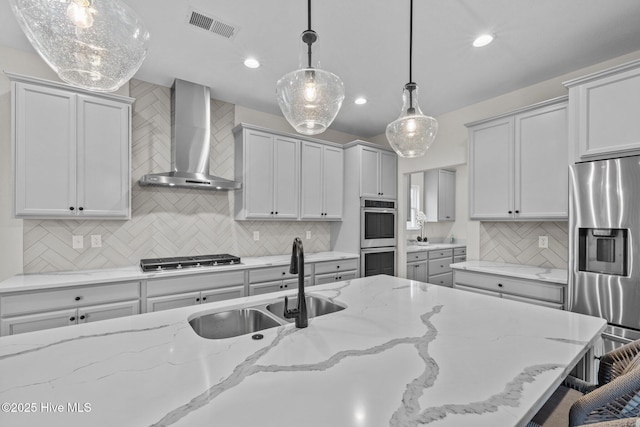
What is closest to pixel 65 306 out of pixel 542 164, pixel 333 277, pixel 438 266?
pixel 333 277

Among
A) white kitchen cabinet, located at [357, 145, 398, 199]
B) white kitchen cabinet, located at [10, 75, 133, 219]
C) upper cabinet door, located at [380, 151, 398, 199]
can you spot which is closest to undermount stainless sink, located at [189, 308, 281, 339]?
white kitchen cabinet, located at [10, 75, 133, 219]

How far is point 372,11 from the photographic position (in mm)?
1962

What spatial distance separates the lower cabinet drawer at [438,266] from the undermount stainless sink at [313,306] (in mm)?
3568

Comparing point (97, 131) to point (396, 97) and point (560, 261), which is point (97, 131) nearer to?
point (396, 97)

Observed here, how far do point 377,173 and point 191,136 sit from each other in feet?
7.82

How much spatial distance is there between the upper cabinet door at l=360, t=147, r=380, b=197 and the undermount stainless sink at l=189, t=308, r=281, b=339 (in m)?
2.64

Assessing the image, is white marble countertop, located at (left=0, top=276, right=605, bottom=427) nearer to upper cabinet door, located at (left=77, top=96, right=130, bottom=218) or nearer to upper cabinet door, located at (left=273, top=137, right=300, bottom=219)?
upper cabinet door, located at (left=77, top=96, right=130, bottom=218)

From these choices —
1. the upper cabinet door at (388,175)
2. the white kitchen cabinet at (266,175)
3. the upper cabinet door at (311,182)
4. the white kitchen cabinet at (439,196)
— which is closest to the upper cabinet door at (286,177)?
the white kitchen cabinet at (266,175)

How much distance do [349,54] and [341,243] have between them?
2.42 meters

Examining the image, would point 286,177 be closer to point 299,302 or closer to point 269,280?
point 269,280

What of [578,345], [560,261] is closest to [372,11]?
[578,345]

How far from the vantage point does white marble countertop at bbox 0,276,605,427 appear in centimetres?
71

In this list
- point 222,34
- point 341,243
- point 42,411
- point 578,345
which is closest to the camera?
point 42,411

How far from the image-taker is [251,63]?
2627 millimetres
